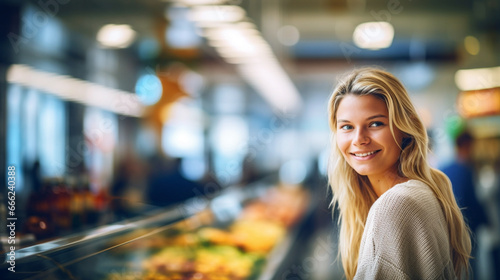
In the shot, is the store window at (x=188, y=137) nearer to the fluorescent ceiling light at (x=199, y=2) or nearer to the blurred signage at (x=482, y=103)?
the fluorescent ceiling light at (x=199, y=2)

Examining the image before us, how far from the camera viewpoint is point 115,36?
24.1ft

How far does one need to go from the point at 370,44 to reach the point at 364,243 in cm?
663

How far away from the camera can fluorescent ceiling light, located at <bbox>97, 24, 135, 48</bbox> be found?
6861 millimetres

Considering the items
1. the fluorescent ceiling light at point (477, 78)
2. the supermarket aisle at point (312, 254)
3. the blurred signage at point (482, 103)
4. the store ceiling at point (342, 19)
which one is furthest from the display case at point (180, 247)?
the fluorescent ceiling light at point (477, 78)

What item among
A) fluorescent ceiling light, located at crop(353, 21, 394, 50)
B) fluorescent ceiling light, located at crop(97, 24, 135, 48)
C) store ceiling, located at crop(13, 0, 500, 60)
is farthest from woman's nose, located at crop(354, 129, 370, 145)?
fluorescent ceiling light, located at crop(97, 24, 135, 48)

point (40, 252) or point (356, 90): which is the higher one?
point (356, 90)

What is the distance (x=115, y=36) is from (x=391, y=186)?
7093 mm

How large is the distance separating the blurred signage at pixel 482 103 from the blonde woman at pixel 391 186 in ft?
17.5

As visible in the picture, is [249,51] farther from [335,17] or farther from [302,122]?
[302,122]

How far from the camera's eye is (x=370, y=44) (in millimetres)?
7195

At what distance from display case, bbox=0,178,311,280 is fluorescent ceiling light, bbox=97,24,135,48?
3781mm

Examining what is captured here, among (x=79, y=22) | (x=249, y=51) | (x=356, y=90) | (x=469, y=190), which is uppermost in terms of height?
(x=79, y=22)

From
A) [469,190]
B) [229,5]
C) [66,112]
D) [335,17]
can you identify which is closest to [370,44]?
[335,17]

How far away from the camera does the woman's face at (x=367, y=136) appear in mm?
1140
